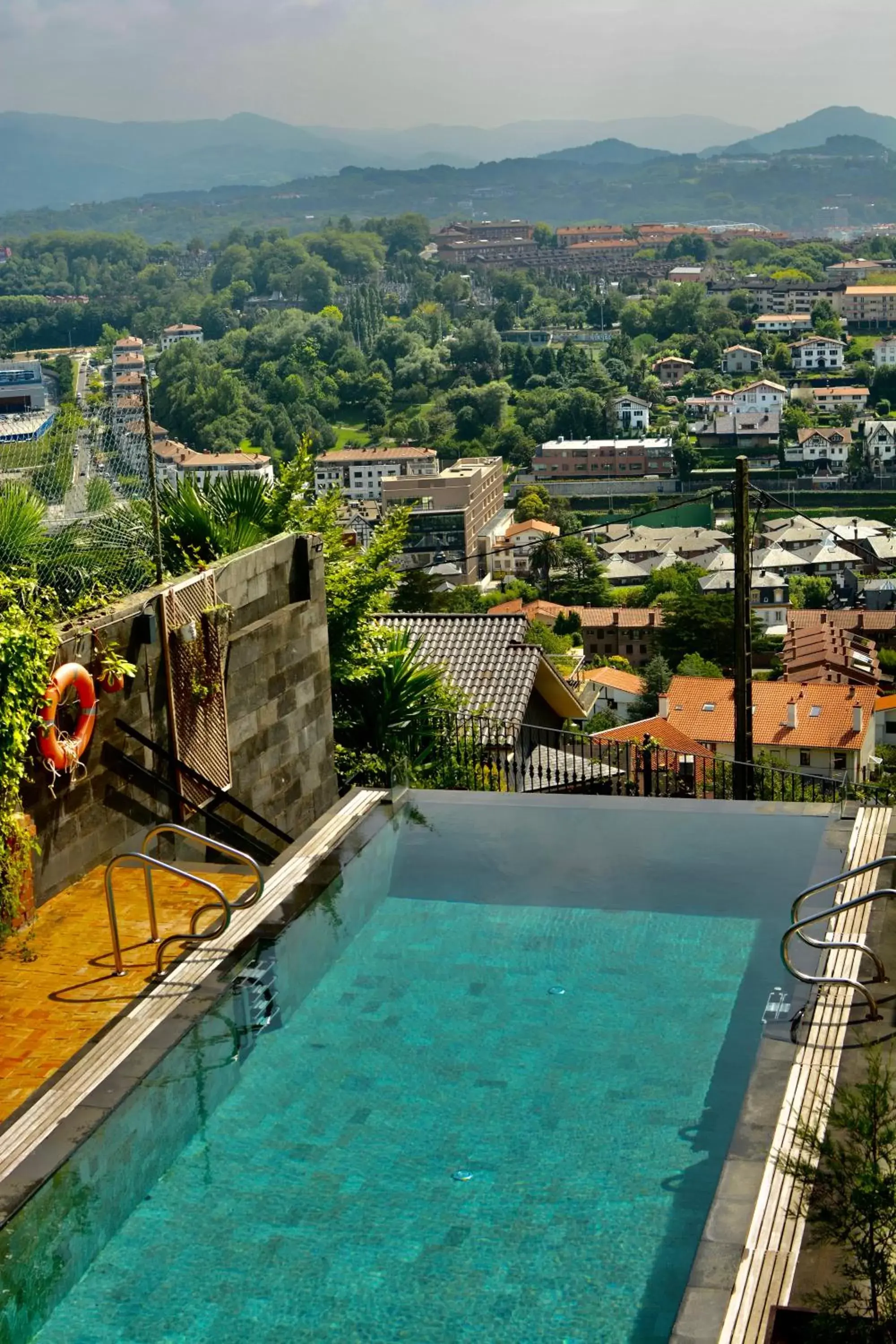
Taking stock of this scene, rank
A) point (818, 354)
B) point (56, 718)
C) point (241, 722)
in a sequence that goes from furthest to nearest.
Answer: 1. point (818, 354)
2. point (241, 722)
3. point (56, 718)

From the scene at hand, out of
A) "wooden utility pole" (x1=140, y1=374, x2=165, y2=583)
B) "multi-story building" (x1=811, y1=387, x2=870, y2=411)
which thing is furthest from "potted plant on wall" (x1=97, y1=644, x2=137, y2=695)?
"multi-story building" (x1=811, y1=387, x2=870, y2=411)

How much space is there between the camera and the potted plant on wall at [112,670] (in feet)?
17.7

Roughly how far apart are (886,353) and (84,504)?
11110 centimetres

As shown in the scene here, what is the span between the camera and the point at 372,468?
299 feet

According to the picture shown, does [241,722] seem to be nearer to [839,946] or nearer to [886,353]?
[839,946]

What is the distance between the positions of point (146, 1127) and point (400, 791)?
107 inches

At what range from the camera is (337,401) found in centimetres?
11162

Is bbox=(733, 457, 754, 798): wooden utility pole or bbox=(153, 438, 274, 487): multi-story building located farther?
bbox=(153, 438, 274, 487): multi-story building

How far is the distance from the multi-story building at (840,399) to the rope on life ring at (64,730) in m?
100.0

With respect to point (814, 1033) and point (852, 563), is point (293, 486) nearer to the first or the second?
point (814, 1033)

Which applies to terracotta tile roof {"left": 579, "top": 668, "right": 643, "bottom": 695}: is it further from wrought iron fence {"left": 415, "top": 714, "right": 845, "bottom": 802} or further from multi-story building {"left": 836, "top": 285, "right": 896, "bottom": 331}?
multi-story building {"left": 836, "top": 285, "right": 896, "bottom": 331}

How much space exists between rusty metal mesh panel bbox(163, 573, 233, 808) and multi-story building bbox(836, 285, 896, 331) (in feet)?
422

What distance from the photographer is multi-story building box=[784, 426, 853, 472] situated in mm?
90000

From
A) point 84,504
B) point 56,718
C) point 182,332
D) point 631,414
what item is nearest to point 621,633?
point 631,414
